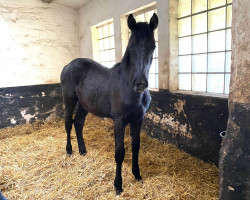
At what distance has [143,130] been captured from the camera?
11.5 ft

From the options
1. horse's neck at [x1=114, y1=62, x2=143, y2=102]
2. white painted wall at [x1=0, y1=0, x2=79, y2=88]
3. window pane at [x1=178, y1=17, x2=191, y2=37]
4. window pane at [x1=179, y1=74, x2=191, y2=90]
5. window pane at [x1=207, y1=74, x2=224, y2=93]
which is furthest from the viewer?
white painted wall at [x1=0, y1=0, x2=79, y2=88]

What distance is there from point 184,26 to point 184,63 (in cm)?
55

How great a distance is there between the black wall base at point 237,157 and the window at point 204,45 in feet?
3.78

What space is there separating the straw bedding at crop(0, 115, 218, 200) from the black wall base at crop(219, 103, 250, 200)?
0.60 metres

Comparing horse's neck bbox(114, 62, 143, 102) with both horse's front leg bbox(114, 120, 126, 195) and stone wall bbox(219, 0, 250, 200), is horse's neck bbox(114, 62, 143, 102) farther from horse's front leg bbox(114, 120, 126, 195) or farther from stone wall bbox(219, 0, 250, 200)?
stone wall bbox(219, 0, 250, 200)

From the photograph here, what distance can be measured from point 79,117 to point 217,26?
235 centimetres

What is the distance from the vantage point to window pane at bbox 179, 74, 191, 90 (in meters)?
2.76

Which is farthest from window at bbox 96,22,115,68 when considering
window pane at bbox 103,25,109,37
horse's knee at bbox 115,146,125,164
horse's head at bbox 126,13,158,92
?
horse's knee at bbox 115,146,125,164

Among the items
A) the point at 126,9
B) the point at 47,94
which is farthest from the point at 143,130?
the point at 47,94

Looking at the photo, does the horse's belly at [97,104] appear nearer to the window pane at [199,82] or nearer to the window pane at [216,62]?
the window pane at [199,82]

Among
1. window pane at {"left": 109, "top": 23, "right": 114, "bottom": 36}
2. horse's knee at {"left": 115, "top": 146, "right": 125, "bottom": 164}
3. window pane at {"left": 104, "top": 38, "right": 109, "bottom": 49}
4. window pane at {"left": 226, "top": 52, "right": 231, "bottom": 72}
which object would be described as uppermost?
window pane at {"left": 109, "top": 23, "right": 114, "bottom": 36}

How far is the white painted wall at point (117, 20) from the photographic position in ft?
9.05

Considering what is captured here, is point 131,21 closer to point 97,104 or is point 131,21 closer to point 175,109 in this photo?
point 97,104

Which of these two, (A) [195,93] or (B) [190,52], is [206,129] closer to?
(A) [195,93]
